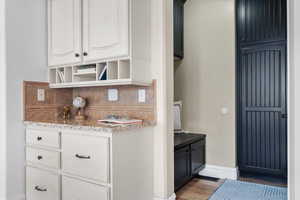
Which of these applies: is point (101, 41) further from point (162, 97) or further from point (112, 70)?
point (162, 97)

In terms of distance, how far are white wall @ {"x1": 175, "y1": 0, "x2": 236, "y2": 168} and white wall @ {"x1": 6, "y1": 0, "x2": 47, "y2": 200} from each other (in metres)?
1.99

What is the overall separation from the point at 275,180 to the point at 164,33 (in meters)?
2.40

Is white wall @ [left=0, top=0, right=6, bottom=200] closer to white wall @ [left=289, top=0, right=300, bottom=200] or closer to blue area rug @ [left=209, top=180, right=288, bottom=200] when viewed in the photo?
blue area rug @ [left=209, top=180, right=288, bottom=200]

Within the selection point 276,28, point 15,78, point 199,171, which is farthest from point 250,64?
point 15,78

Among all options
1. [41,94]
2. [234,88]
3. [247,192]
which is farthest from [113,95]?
[247,192]

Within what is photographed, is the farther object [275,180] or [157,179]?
[275,180]

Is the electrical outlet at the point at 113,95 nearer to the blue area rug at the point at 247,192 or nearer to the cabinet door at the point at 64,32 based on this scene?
the cabinet door at the point at 64,32

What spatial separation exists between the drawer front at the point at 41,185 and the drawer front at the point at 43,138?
0.91ft

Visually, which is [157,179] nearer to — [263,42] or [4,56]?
[4,56]

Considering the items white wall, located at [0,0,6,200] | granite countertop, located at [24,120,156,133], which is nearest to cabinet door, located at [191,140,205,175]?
granite countertop, located at [24,120,156,133]

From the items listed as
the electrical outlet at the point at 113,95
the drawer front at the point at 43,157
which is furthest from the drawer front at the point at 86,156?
the electrical outlet at the point at 113,95

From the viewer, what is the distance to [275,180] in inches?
118

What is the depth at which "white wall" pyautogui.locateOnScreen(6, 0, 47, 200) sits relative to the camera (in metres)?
2.32

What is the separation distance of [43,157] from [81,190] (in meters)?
0.61
